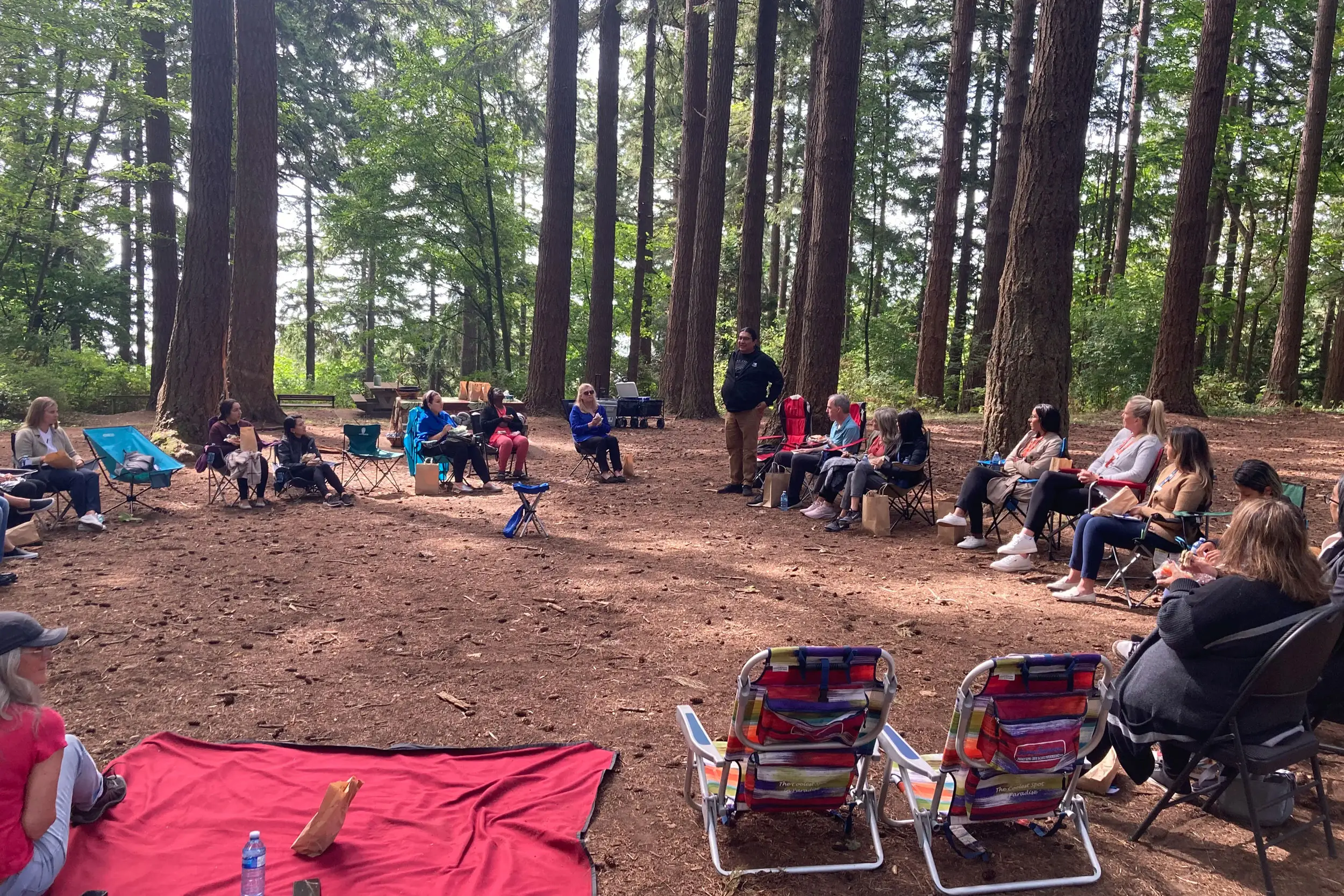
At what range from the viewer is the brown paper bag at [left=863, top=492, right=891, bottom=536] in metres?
7.64

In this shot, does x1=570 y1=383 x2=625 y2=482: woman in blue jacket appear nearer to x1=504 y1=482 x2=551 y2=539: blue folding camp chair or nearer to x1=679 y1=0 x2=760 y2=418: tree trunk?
x1=504 y1=482 x2=551 y2=539: blue folding camp chair

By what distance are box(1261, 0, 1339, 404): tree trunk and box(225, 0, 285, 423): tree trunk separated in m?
16.4

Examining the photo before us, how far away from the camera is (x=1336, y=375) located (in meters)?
14.8

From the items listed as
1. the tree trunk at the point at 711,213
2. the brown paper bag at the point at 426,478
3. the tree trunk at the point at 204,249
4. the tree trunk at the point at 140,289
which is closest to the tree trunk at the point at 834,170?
the tree trunk at the point at 711,213

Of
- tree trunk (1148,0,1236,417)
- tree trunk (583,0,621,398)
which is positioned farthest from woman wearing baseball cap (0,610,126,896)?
tree trunk (583,0,621,398)

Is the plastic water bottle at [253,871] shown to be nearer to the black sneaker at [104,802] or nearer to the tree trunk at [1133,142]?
the black sneaker at [104,802]

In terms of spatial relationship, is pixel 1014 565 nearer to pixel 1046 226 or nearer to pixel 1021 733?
pixel 1046 226

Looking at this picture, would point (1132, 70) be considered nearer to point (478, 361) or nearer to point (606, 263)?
point (606, 263)

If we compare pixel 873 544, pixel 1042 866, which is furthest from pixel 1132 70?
pixel 1042 866

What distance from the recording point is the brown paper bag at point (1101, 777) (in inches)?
128

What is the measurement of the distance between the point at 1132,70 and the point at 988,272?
30.9ft

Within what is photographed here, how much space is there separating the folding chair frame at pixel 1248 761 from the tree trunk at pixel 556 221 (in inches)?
539

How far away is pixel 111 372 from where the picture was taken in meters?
18.4

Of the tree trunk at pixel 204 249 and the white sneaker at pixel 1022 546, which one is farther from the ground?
the tree trunk at pixel 204 249
